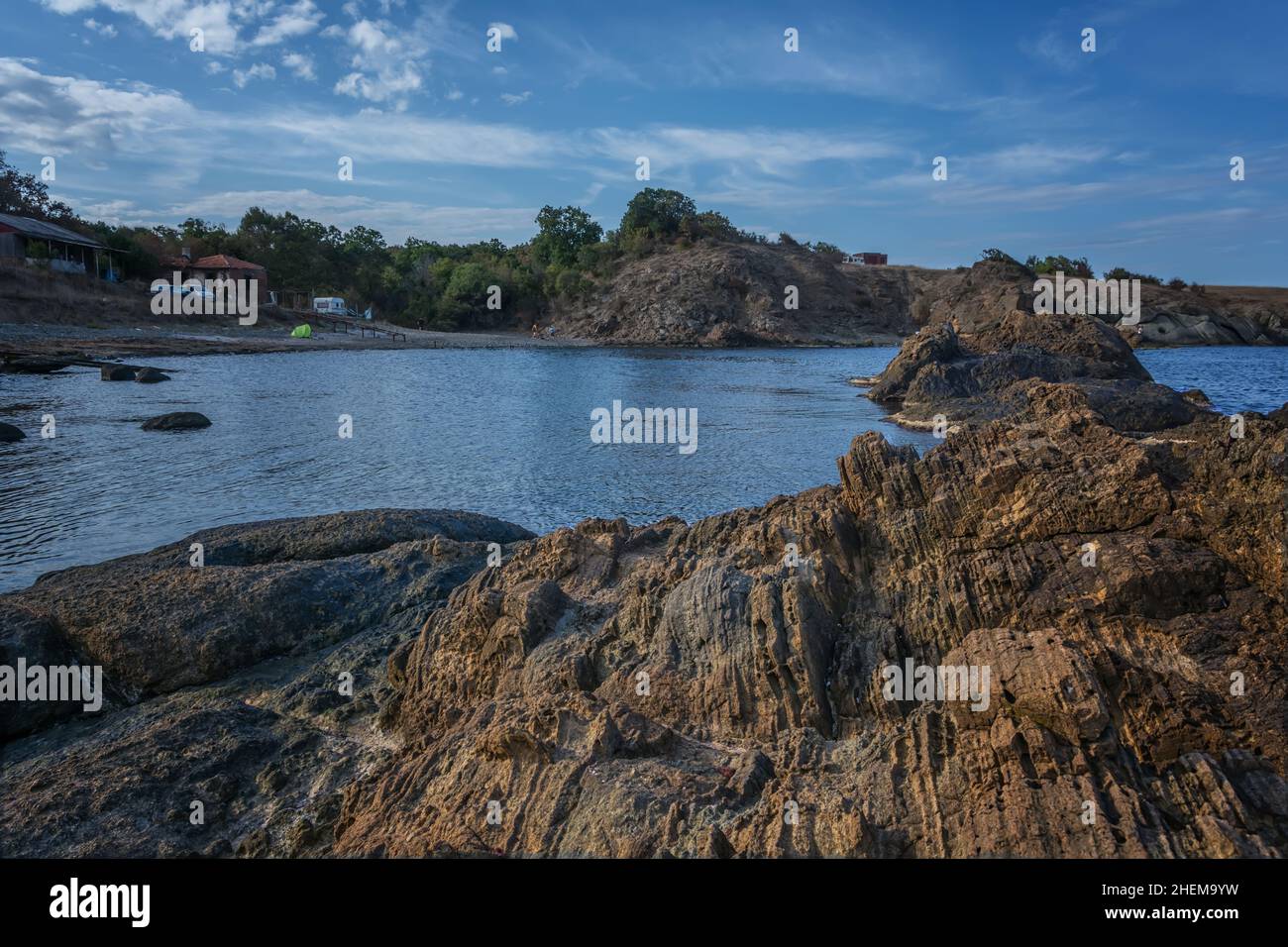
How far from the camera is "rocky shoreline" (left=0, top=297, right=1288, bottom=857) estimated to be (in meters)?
5.62

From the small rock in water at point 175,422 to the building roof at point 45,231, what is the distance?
45.7 m

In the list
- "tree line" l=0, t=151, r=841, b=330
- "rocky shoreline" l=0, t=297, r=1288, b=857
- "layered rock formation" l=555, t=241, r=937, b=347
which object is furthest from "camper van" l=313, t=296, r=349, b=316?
"rocky shoreline" l=0, t=297, r=1288, b=857

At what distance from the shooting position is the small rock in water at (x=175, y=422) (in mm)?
30906

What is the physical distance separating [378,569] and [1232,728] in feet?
31.6

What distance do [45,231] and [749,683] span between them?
254ft

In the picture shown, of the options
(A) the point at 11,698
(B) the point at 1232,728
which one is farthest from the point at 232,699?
(B) the point at 1232,728

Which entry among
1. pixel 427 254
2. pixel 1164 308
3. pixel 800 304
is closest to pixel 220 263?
pixel 427 254

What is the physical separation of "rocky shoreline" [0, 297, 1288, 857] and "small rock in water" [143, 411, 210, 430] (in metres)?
20.9

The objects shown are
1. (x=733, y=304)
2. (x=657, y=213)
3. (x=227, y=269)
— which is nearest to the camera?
(x=227, y=269)

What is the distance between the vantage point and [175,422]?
31.0 metres

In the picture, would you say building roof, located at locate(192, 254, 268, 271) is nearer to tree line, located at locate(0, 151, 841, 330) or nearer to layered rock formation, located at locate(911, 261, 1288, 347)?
tree line, located at locate(0, 151, 841, 330)

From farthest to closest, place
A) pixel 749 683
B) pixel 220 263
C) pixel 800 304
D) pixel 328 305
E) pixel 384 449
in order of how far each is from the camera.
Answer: pixel 800 304
pixel 328 305
pixel 220 263
pixel 384 449
pixel 749 683

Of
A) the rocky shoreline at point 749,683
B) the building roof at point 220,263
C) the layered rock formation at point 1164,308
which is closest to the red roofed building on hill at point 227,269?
the building roof at point 220,263

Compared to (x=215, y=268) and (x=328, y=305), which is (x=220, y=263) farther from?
(x=328, y=305)
